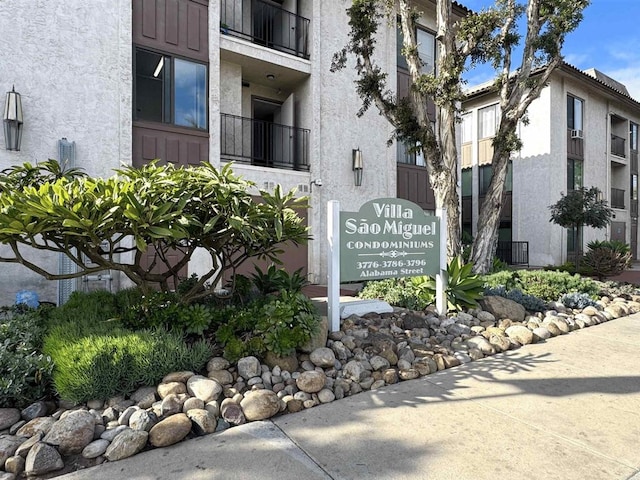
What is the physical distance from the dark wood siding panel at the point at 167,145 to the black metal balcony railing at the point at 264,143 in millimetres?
1260

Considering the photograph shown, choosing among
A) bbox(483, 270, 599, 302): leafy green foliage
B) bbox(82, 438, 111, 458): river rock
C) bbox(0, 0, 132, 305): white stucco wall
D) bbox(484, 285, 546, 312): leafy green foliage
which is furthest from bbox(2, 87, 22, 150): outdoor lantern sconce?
bbox(483, 270, 599, 302): leafy green foliage

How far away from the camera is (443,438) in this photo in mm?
2895

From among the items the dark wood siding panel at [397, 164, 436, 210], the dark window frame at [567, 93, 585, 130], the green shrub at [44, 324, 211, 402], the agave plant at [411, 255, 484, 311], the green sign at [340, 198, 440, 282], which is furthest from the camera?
the dark window frame at [567, 93, 585, 130]

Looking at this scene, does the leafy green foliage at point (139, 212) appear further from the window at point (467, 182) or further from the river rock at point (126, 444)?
the window at point (467, 182)

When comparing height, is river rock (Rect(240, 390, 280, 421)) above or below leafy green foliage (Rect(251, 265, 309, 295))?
below

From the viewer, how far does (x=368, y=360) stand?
428 cm

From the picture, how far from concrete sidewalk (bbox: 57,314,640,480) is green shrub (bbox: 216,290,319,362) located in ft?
2.63

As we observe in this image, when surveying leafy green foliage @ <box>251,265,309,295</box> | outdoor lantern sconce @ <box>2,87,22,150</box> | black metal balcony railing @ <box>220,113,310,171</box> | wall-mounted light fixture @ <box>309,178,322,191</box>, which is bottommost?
leafy green foliage @ <box>251,265,309,295</box>

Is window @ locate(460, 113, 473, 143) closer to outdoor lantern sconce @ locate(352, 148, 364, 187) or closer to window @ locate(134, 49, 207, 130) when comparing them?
outdoor lantern sconce @ locate(352, 148, 364, 187)

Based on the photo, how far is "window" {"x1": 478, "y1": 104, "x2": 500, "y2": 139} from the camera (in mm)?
19328

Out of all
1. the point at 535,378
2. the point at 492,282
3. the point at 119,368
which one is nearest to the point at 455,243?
the point at 492,282

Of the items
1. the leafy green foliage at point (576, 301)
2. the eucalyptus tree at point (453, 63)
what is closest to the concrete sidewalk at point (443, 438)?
the leafy green foliage at point (576, 301)

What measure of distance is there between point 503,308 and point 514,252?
13.6 meters

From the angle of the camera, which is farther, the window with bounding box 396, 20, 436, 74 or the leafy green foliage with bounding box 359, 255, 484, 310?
the window with bounding box 396, 20, 436, 74
